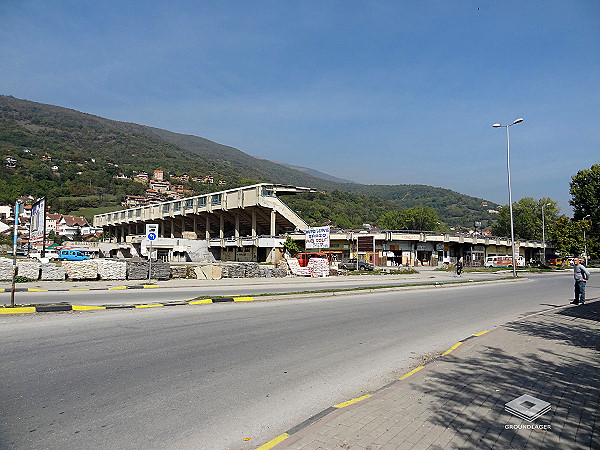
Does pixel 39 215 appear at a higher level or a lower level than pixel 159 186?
lower

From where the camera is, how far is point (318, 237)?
3331 centimetres

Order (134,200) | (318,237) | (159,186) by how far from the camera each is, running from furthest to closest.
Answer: (159,186) < (134,200) < (318,237)

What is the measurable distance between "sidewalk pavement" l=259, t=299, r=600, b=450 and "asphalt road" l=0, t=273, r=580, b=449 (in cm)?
52

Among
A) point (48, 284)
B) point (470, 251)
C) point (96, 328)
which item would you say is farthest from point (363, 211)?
point (96, 328)

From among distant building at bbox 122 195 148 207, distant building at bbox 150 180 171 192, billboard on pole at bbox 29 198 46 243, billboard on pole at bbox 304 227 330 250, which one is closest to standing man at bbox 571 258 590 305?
billboard on pole at bbox 304 227 330 250

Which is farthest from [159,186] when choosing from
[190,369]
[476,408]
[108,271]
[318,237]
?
[476,408]

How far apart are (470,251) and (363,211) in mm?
76459

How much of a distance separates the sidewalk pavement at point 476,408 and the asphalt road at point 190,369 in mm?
520

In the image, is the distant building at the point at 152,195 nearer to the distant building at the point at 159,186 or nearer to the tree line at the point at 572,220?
the distant building at the point at 159,186

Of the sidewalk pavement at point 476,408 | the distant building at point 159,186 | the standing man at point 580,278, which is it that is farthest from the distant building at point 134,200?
the sidewalk pavement at point 476,408

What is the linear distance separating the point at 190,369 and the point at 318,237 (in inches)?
1075

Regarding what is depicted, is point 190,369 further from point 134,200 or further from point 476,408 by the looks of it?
point 134,200

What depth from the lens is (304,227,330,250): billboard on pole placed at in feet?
107

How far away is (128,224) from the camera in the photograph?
92.2 m
